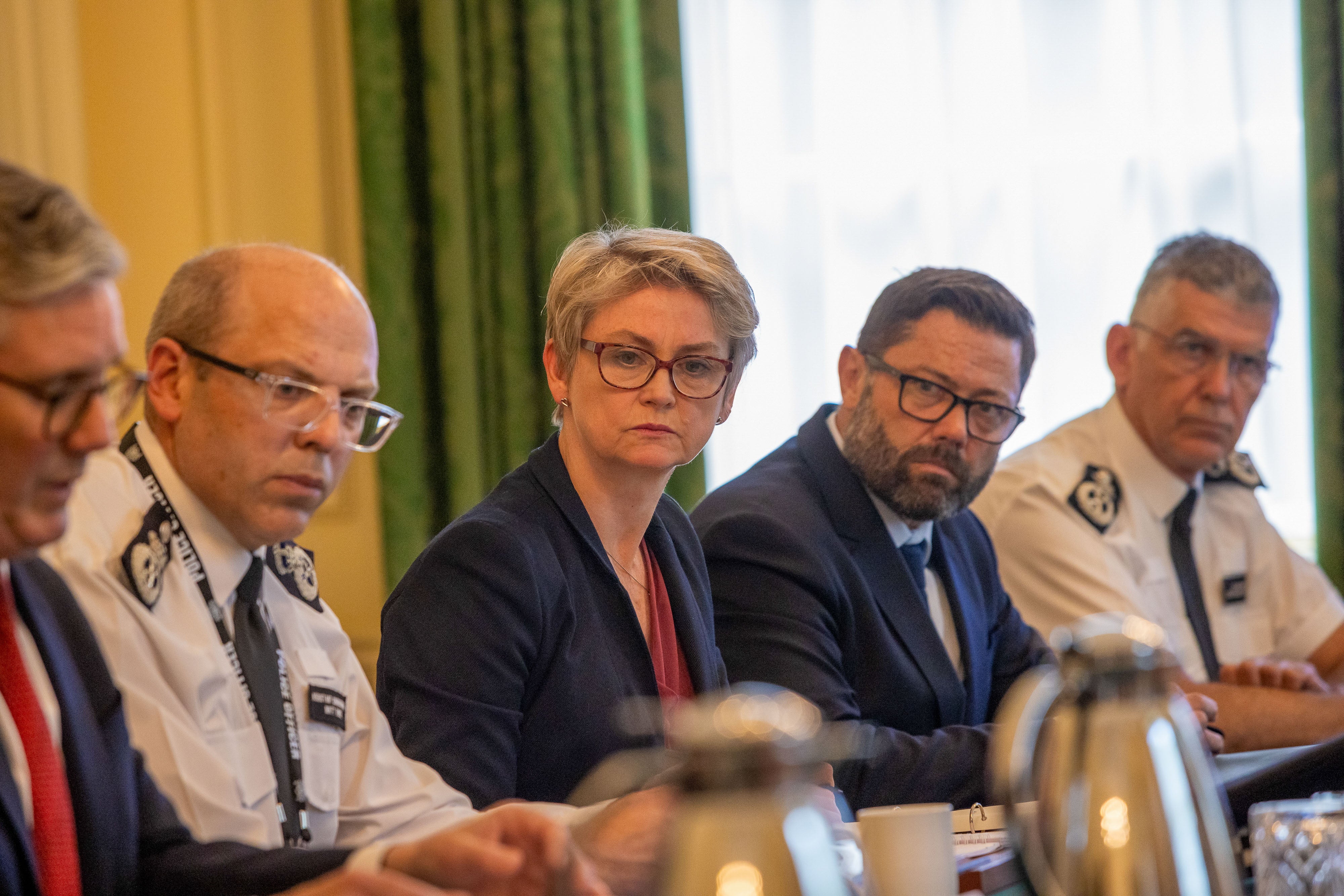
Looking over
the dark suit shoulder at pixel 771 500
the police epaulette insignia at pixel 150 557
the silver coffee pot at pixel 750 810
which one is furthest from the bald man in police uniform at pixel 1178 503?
the silver coffee pot at pixel 750 810

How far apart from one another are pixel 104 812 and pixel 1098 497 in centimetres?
224

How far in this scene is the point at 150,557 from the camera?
5.23ft

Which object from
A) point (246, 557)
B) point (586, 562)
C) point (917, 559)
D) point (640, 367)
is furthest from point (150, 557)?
point (917, 559)

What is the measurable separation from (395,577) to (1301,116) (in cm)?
261

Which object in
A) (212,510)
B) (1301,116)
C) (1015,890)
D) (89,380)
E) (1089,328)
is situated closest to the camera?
(89,380)

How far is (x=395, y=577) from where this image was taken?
3775 mm

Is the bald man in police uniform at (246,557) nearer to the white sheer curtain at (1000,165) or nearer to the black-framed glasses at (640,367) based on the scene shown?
the black-framed glasses at (640,367)

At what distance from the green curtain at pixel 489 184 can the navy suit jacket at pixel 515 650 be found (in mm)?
1630

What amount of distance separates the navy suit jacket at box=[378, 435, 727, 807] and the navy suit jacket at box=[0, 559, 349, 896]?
43 centimetres

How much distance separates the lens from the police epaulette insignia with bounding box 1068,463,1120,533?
2.96 metres

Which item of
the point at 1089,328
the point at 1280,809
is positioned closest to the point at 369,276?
the point at 1089,328

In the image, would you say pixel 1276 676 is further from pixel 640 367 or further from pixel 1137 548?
pixel 640 367

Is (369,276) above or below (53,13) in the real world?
below

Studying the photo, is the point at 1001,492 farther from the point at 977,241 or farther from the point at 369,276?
the point at 369,276
